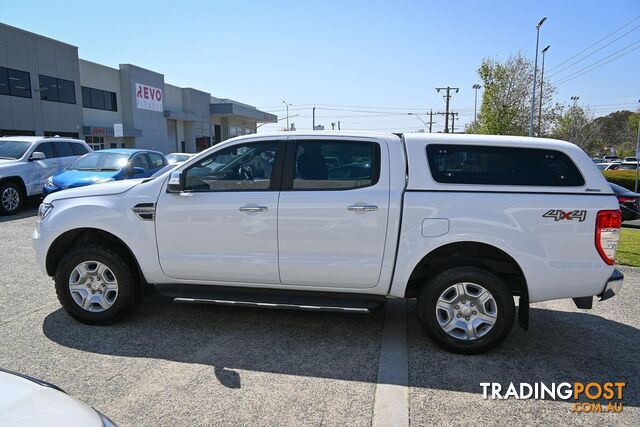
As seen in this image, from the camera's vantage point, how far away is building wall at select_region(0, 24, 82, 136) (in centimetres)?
2730

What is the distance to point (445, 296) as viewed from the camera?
3883mm

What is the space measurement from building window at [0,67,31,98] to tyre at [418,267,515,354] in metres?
31.5

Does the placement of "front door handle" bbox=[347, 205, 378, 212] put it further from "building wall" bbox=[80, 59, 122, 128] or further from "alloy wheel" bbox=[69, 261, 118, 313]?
"building wall" bbox=[80, 59, 122, 128]

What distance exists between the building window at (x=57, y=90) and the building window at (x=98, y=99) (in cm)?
207

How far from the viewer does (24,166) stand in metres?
11.4

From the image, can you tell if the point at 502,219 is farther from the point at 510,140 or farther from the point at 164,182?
the point at 164,182

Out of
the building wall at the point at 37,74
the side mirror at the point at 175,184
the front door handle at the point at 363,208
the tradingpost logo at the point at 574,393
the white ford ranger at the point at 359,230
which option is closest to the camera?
the tradingpost logo at the point at 574,393

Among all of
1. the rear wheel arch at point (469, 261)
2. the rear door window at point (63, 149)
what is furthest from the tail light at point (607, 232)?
the rear door window at point (63, 149)

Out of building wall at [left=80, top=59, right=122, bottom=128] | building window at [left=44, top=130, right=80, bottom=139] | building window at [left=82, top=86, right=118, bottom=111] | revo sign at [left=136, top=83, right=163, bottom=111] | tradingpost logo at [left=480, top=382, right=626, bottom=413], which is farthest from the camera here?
revo sign at [left=136, top=83, right=163, bottom=111]

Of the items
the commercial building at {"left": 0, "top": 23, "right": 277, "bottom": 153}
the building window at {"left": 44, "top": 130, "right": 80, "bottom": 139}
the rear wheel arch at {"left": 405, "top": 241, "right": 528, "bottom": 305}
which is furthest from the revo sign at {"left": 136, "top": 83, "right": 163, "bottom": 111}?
the rear wheel arch at {"left": 405, "top": 241, "right": 528, "bottom": 305}

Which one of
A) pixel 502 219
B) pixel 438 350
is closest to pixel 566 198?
pixel 502 219

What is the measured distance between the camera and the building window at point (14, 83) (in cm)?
2697

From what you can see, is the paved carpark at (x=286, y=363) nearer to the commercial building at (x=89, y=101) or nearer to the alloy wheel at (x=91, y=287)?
the alloy wheel at (x=91, y=287)

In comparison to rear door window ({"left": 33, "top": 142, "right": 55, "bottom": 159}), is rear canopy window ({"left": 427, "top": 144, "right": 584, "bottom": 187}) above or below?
below
